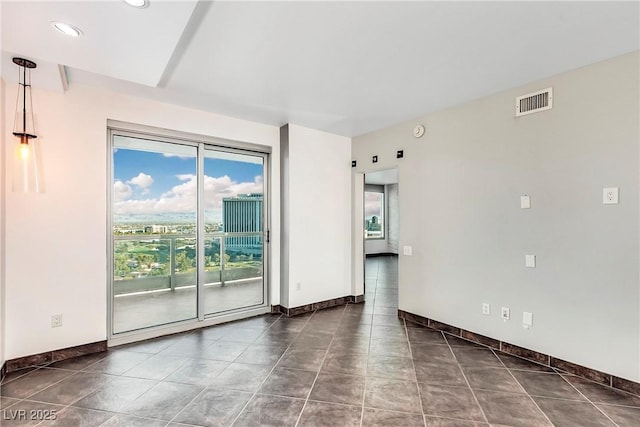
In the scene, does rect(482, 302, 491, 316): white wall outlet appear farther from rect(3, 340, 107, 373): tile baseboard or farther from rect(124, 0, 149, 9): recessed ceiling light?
rect(3, 340, 107, 373): tile baseboard

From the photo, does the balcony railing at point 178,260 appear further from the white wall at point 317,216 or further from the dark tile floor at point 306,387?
the dark tile floor at point 306,387

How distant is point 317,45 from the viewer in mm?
2248

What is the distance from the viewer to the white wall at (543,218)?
2.36 metres

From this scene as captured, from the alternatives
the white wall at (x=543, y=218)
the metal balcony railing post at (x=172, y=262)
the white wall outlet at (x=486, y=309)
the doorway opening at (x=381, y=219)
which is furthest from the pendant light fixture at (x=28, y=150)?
the doorway opening at (x=381, y=219)

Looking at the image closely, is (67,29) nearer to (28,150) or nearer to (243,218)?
(28,150)

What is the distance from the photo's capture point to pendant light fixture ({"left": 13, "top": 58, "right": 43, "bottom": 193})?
2.60 metres

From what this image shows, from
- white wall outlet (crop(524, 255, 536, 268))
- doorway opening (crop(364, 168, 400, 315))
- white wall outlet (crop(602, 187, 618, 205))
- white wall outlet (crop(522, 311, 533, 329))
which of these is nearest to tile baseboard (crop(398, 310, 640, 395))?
white wall outlet (crop(522, 311, 533, 329))

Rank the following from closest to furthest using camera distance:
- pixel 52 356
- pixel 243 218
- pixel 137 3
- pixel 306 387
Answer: pixel 137 3 < pixel 306 387 < pixel 52 356 < pixel 243 218

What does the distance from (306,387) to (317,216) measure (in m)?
2.53

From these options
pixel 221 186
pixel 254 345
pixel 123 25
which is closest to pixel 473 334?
pixel 254 345

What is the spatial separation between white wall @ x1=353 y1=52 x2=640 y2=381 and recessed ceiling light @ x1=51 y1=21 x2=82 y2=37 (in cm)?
348

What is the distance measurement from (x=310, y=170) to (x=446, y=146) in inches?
Result: 74.9

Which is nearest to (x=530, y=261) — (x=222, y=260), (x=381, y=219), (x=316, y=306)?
(x=316, y=306)

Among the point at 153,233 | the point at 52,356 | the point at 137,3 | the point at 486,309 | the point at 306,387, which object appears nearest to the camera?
the point at 137,3
